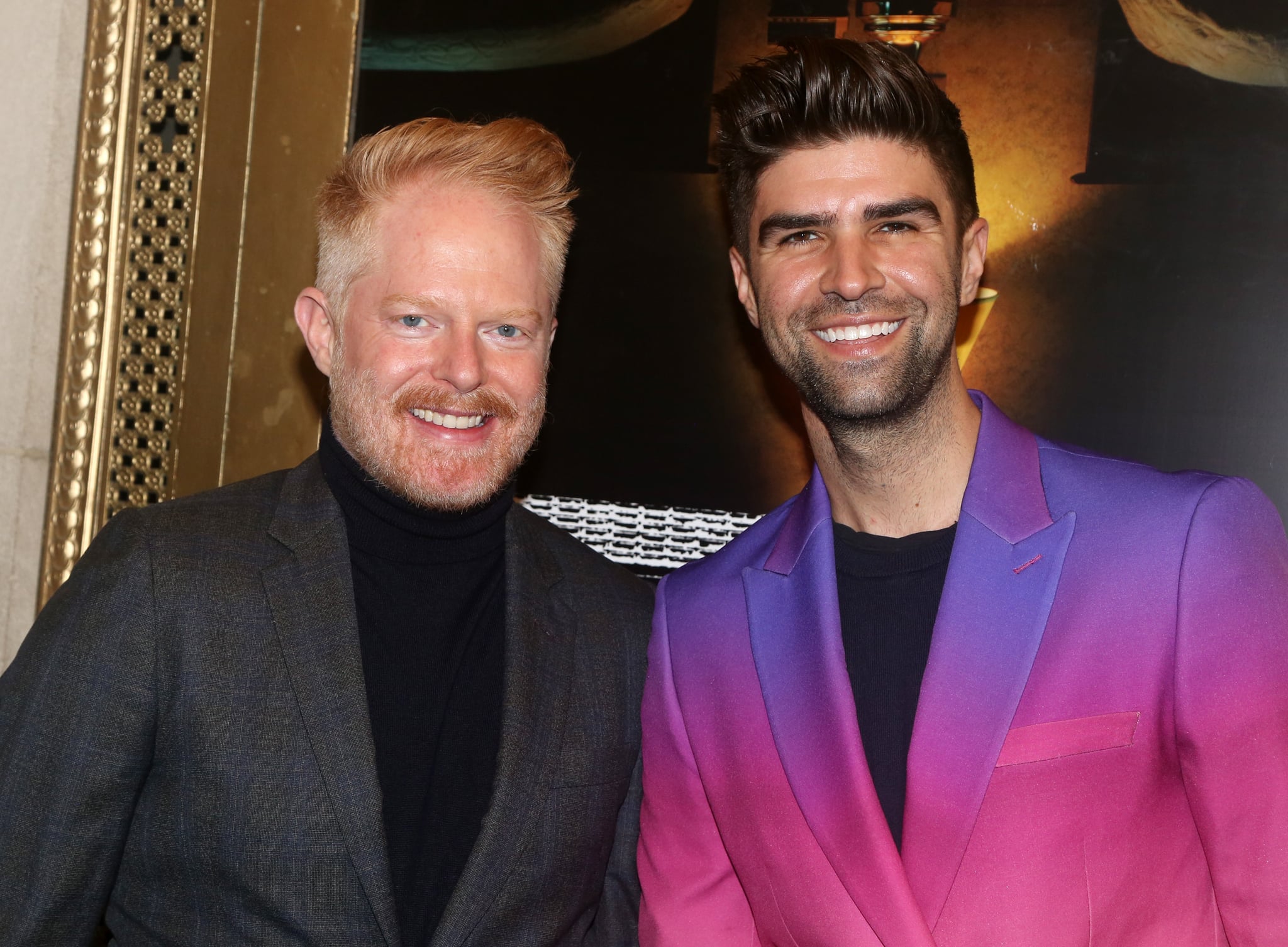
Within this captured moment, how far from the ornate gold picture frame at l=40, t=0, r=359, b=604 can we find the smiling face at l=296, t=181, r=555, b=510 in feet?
2.22

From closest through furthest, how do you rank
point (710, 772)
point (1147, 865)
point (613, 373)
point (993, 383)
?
point (1147, 865) < point (710, 772) < point (993, 383) < point (613, 373)

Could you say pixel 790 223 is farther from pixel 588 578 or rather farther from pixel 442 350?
pixel 588 578

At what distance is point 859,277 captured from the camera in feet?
6.66

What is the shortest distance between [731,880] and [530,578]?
67 centimetres

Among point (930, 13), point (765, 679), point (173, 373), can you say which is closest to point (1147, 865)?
point (765, 679)

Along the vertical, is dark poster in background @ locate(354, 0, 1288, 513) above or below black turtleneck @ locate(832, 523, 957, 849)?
above

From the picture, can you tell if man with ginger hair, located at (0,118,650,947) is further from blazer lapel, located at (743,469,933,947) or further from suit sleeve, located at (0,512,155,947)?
blazer lapel, located at (743,469,933,947)

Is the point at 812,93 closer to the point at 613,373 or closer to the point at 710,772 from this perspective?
the point at 613,373

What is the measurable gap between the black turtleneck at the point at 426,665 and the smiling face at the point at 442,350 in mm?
65

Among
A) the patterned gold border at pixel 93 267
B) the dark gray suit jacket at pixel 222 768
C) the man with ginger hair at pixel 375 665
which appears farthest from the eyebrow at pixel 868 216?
the patterned gold border at pixel 93 267

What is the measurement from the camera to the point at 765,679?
2.06 m

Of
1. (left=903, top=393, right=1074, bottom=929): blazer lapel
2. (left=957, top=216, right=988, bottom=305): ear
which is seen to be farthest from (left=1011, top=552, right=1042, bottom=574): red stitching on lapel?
(left=957, top=216, right=988, bottom=305): ear

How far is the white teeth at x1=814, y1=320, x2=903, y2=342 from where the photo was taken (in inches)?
80.9

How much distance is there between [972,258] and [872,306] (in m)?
0.34
